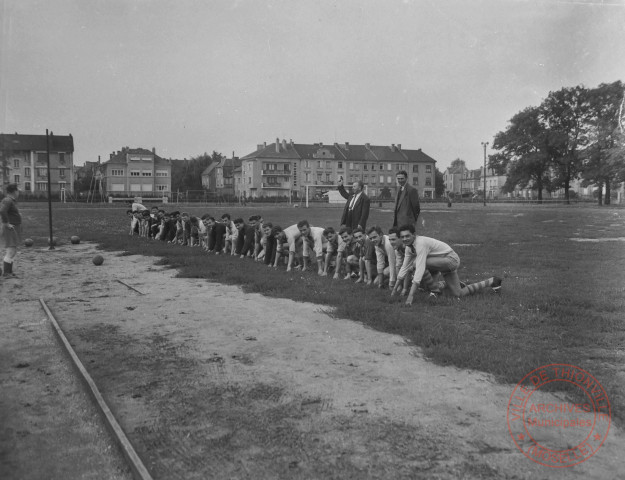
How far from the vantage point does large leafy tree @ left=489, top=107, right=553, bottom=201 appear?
55.9 metres

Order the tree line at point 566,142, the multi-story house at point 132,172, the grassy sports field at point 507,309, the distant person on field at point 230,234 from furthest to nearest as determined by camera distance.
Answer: the multi-story house at point 132,172
the tree line at point 566,142
the distant person on field at point 230,234
the grassy sports field at point 507,309

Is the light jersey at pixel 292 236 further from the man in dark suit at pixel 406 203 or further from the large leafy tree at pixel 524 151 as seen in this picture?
the large leafy tree at pixel 524 151

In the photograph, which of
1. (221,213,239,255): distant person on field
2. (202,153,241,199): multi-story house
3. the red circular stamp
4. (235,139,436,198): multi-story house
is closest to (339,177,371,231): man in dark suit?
(221,213,239,255): distant person on field

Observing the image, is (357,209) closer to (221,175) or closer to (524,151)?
(524,151)

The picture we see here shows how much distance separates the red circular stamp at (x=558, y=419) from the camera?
11.1ft

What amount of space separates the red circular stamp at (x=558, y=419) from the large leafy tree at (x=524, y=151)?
53.0 metres

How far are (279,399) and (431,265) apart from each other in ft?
14.9

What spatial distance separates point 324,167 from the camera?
108 meters

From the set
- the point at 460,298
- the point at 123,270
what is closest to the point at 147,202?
the point at 123,270

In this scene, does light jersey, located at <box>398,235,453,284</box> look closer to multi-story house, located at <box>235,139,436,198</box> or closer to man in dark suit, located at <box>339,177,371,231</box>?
man in dark suit, located at <box>339,177,371,231</box>

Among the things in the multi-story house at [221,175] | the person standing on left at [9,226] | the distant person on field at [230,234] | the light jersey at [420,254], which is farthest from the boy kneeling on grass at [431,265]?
the multi-story house at [221,175]

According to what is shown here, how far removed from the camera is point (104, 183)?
97875mm

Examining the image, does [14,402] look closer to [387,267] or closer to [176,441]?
[176,441]

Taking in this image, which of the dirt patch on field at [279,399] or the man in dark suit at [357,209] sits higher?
the man in dark suit at [357,209]
